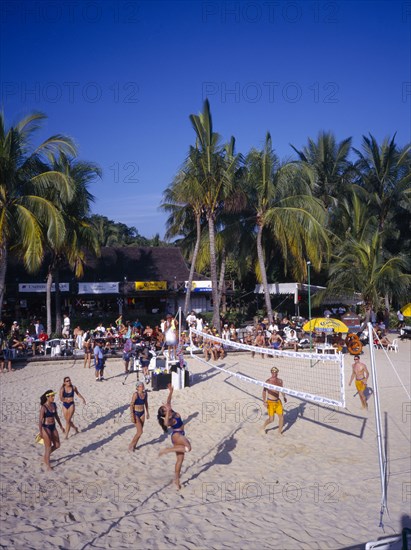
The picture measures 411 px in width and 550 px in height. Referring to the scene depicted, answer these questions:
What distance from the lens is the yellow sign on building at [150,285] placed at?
86.6 feet

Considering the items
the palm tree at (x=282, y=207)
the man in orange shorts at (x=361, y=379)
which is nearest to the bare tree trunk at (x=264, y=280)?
the palm tree at (x=282, y=207)

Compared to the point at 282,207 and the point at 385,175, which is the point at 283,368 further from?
the point at 385,175

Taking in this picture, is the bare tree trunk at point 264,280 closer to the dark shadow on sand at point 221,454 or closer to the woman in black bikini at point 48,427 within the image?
the dark shadow on sand at point 221,454

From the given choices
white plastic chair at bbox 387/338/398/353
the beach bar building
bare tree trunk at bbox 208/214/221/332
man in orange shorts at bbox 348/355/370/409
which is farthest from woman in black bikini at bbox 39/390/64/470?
the beach bar building

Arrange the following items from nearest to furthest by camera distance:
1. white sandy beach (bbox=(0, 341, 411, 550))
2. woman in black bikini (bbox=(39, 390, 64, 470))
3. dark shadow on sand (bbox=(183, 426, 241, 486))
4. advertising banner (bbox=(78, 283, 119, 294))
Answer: white sandy beach (bbox=(0, 341, 411, 550)) → woman in black bikini (bbox=(39, 390, 64, 470)) → dark shadow on sand (bbox=(183, 426, 241, 486)) → advertising banner (bbox=(78, 283, 119, 294))

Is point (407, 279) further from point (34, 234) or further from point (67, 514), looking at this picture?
point (67, 514)

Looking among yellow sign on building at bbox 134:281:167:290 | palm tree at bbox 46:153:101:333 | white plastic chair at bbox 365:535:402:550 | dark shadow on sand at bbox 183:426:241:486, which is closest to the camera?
white plastic chair at bbox 365:535:402:550

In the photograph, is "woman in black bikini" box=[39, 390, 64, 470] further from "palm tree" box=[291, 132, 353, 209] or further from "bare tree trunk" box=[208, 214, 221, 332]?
"palm tree" box=[291, 132, 353, 209]

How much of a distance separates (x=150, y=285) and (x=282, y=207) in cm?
781

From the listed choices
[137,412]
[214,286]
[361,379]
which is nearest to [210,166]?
[214,286]

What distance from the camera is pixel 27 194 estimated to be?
19578 mm

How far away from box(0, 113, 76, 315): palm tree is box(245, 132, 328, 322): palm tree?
29.4ft

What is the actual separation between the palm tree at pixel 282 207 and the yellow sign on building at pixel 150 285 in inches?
211

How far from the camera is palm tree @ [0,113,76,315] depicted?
18328 mm
